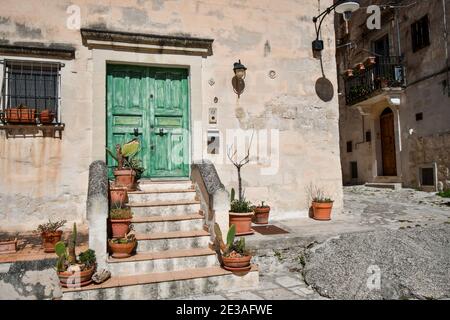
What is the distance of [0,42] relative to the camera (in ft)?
18.7

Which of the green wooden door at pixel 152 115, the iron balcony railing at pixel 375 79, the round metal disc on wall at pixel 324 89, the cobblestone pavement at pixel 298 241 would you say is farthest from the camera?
the iron balcony railing at pixel 375 79

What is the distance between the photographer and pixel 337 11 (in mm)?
6871

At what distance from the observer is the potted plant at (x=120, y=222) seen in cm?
472

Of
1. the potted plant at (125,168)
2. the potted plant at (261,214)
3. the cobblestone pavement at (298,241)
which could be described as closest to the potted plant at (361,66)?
the cobblestone pavement at (298,241)

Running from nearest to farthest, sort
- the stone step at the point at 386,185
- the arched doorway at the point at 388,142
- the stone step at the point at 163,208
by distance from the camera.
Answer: the stone step at the point at 163,208 → the stone step at the point at 386,185 → the arched doorway at the point at 388,142

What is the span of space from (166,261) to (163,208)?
1.19 m

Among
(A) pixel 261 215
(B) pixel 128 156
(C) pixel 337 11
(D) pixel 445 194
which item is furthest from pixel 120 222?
(D) pixel 445 194

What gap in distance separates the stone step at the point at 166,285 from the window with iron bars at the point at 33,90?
3.26 m

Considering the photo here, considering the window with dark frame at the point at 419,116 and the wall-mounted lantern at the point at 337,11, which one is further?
the window with dark frame at the point at 419,116

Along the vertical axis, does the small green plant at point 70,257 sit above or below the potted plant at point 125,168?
below

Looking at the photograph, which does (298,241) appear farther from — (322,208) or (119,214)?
(119,214)

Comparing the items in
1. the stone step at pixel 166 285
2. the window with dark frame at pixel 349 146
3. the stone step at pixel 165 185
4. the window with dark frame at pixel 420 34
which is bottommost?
the stone step at pixel 166 285

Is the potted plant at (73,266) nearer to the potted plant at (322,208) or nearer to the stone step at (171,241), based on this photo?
the stone step at (171,241)
